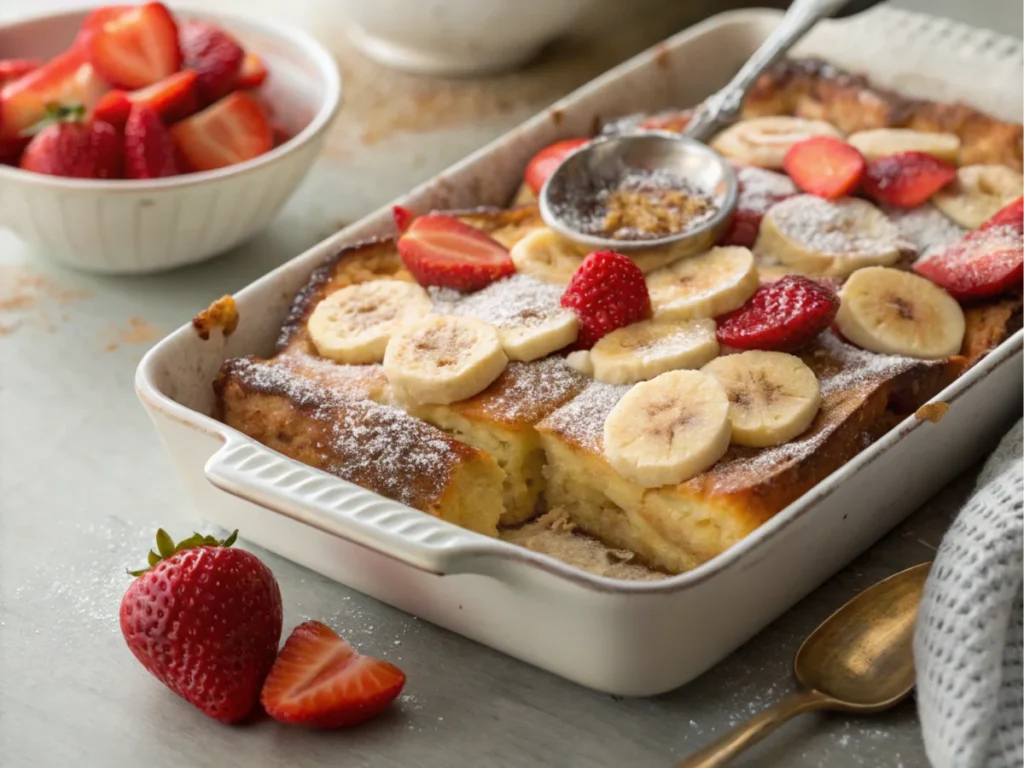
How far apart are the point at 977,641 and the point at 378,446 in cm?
86

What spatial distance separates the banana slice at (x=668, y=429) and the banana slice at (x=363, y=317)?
17.1 inches

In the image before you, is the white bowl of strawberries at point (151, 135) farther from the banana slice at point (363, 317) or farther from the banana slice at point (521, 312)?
the banana slice at point (521, 312)

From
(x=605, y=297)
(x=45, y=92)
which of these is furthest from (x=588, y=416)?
(x=45, y=92)

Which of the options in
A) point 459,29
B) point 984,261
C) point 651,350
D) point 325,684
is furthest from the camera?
point 459,29

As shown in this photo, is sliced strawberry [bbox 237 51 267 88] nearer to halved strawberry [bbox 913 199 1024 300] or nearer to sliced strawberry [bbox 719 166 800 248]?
sliced strawberry [bbox 719 166 800 248]

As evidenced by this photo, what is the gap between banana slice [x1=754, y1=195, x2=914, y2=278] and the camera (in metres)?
2.25

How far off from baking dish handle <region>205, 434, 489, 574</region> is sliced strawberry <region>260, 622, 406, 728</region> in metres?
0.19

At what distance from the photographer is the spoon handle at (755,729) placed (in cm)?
161

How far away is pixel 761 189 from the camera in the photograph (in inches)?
96.2

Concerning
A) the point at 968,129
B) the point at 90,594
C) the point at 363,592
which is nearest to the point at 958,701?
the point at 363,592

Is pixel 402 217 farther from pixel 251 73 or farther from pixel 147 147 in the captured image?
pixel 251 73

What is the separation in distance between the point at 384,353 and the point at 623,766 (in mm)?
787

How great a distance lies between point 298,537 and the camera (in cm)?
194

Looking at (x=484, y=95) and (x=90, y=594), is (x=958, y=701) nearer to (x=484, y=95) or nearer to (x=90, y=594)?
(x=90, y=594)
